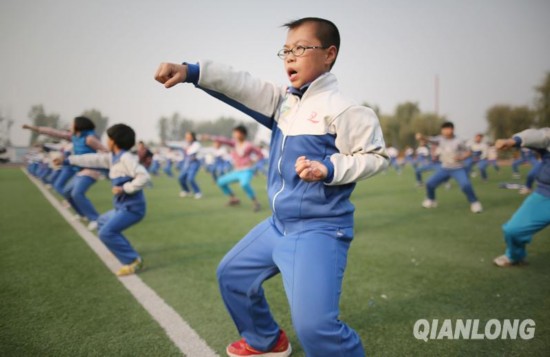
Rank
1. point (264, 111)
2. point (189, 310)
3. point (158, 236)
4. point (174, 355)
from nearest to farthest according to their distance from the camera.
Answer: point (264, 111)
point (174, 355)
point (189, 310)
point (158, 236)

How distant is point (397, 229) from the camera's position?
22.4 ft

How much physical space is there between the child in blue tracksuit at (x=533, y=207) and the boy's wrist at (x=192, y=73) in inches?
135

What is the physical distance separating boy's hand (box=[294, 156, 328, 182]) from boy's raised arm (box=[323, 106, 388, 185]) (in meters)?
0.07

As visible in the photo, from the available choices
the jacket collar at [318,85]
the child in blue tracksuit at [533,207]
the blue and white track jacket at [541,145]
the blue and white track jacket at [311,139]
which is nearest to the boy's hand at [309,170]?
the blue and white track jacket at [311,139]

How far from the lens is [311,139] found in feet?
6.62

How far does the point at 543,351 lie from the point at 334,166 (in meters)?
2.34

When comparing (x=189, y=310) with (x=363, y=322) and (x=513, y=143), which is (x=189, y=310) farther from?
(x=513, y=143)

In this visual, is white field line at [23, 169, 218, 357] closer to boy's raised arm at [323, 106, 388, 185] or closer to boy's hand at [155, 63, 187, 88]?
boy's raised arm at [323, 106, 388, 185]

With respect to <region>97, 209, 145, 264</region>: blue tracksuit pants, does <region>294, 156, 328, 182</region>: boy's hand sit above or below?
above

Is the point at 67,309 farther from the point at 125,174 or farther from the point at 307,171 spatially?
the point at 307,171

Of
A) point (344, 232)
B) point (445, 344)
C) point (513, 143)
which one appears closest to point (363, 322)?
point (445, 344)

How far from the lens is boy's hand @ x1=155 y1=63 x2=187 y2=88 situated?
1.78m

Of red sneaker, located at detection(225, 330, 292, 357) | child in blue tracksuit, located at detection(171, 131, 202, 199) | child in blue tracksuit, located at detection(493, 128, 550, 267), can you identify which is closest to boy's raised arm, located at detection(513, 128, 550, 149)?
child in blue tracksuit, located at detection(493, 128, 550, 267)

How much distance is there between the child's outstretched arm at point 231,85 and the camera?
182 cm
